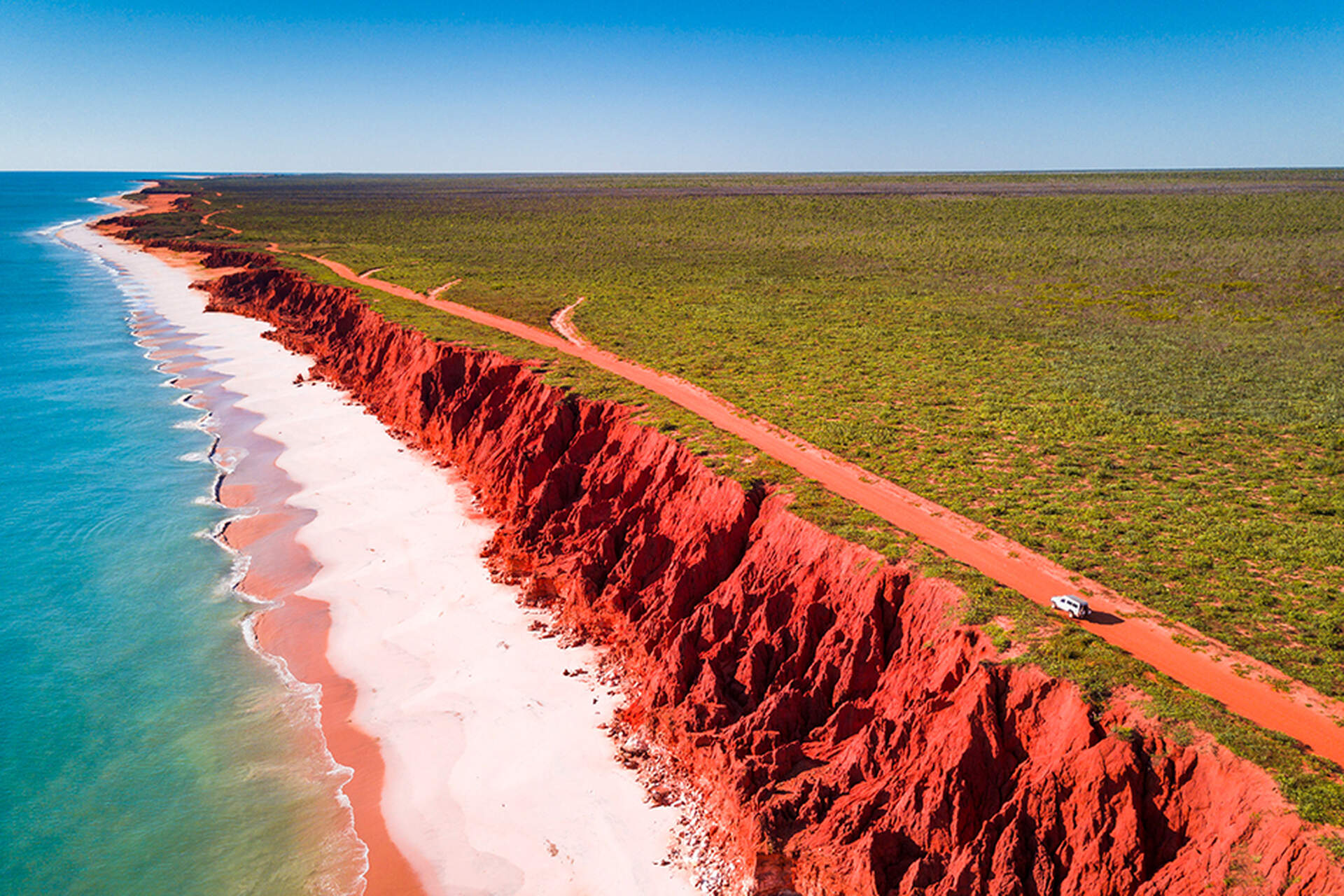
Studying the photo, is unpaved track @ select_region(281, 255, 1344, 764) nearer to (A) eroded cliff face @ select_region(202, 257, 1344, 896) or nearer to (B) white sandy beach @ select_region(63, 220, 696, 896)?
(A) eroded cliff face @ select_region(202, 257, 1344, 896)

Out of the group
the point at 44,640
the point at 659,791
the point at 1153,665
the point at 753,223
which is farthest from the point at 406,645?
the point at 753,223

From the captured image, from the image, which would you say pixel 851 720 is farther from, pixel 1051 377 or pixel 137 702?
pixel 1051 377

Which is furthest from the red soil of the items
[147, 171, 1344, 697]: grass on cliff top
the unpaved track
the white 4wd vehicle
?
[147, 171, 1344, 697]: grass on cliff top

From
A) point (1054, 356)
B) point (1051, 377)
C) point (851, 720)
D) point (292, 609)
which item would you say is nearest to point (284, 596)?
point (292, 609)

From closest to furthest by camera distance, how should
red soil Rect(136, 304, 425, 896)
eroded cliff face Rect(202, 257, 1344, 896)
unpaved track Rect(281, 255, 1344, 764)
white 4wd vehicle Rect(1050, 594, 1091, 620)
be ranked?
eroded cliff face Rect(202, 257, 1344, 896), unpaved track Rect(281, 255, 1344, 764), white 4wd vehicle Rect(1050, 594, 1091, 620), red soil Rect(136, 304, 425, 896)

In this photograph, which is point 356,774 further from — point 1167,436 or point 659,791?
point 1167,436
